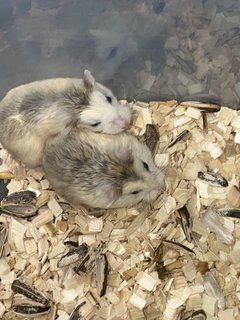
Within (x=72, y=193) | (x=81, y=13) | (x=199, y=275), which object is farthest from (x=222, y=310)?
(x=81, y=13)

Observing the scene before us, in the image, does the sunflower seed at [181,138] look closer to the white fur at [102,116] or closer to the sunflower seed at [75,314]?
the white fur at [102,116]

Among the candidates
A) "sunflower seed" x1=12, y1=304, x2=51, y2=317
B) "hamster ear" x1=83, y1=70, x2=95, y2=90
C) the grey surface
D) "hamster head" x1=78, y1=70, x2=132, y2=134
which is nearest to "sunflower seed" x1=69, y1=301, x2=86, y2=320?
"sunflower seed" x1=12, y1=304, x2=51, y2=317

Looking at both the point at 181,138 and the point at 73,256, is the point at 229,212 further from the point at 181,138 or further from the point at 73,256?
the point at 73,256

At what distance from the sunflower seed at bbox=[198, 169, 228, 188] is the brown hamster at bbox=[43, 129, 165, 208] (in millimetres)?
271

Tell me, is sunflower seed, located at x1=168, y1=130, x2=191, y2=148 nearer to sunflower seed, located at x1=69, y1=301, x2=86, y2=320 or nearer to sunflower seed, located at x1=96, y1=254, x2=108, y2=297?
sunflower seed, located at x1=96, y1=254, x2=108, y2=297

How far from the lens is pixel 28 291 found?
323 centimetres

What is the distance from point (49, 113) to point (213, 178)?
0.93 meters

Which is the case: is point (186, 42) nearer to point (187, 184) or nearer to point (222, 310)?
point (187, 184)

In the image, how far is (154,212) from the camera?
3273mm

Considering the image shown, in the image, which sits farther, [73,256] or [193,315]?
[73,256]

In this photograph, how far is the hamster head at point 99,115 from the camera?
325 centimetres

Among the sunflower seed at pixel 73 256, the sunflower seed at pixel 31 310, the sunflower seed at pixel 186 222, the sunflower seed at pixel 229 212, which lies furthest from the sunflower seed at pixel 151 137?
the sunflower seed at pixel 31 310

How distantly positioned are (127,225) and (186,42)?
1.02 m

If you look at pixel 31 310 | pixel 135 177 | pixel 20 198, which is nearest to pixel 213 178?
pixel 135 177
